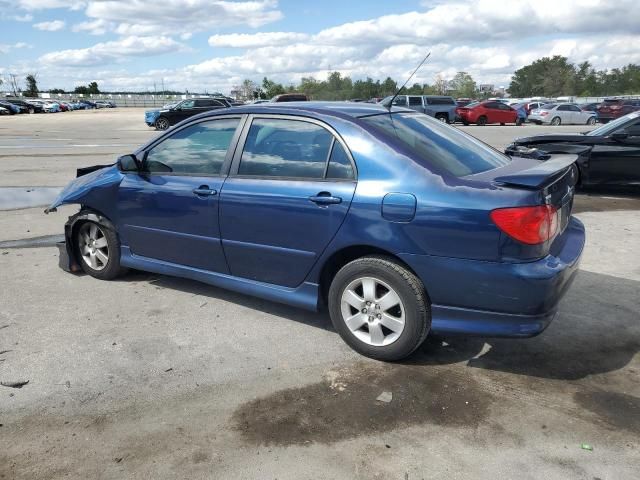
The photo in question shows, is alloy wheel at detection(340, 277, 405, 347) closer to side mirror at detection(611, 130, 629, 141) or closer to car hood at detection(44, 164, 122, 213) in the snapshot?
car hood at detection(44, 164, 122, 213)

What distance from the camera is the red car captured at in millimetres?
33781

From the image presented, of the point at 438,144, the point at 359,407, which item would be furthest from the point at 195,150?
the point at 359,407

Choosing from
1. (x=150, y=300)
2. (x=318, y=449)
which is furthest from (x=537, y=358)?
(x=150, y=300)

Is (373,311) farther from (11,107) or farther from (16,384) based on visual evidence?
(11,107)

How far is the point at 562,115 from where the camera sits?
35312 mm

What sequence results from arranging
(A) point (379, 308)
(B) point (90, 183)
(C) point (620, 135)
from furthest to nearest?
(C) point (620, 135) → (B) point (90, 183) → (A) point (379, 308)

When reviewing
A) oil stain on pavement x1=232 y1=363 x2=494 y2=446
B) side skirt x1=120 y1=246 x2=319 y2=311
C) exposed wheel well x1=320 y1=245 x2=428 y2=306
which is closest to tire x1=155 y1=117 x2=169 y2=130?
side skirt x1=120 y1=246 x2=319 y2=311

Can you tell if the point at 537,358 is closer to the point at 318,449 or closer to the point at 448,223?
the point at 448,223

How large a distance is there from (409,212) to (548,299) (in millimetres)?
928

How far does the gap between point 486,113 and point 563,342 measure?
32.1m

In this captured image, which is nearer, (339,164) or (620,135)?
(339,164)

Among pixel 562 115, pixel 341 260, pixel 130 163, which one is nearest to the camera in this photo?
pixel 341 260

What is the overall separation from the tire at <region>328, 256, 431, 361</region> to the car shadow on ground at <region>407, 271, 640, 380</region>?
0.25m

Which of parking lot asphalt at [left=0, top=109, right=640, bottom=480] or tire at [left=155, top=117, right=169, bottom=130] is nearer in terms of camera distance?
parking lot asphalt at [left=0, top=109, right=640, bottom=480]
